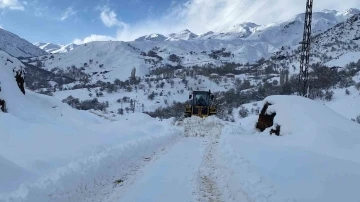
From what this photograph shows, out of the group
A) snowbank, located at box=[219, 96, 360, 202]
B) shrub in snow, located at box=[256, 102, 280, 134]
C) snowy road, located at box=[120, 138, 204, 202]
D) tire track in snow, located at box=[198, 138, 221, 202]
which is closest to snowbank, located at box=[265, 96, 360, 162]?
snowbank, located at box=[219, 96, 360, 202]

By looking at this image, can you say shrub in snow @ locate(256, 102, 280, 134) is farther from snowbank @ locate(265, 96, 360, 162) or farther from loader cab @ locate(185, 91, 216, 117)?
loader cab @ locate(185, 91, 216, 117)

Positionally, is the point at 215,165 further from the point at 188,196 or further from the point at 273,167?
the point at 188,196

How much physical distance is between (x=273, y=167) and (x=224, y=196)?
276 cm

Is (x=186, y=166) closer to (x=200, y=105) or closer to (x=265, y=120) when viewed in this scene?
(x=265, y=120)

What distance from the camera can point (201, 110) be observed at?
33.8m

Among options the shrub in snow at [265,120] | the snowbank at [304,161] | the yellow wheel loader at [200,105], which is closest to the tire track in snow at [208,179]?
the snowbank at [304,161]

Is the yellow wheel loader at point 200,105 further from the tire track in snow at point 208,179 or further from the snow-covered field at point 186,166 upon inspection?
the tire track in snow at point 208,179

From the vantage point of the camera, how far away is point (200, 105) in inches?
1359

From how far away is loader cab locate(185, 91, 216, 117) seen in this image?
111ft

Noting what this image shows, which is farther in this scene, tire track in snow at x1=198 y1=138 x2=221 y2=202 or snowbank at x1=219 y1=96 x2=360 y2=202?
tire track in snow at x1=198 y1=138 x2=221 y2=202

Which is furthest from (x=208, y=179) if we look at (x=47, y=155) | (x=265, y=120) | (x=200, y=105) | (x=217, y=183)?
(x=200, y=105)

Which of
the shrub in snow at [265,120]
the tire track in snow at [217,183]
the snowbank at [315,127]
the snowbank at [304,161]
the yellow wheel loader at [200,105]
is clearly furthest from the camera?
the yellow wheel loader at [200,105]

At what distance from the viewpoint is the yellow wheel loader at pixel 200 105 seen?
33906 millimetres

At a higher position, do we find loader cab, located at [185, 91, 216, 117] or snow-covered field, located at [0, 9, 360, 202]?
loader cab, located at [185, 91, 216, 117]
